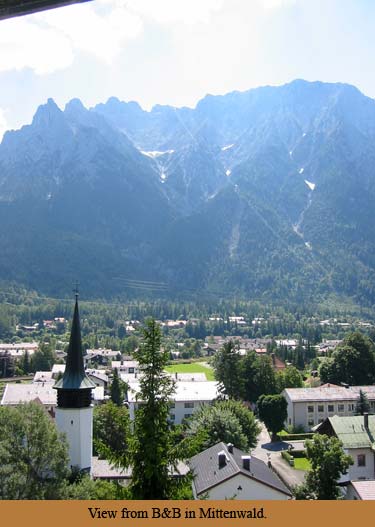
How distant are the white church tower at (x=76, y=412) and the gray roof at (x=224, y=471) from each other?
20.7 ft

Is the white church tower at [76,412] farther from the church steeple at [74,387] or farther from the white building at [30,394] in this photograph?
the white building at [30,394]

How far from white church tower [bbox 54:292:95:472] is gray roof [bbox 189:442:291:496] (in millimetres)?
6302

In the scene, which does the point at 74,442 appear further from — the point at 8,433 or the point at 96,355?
the point at 96,355

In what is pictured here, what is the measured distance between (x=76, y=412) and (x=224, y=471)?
29.5ft

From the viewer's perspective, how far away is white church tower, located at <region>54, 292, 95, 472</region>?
3228 cm

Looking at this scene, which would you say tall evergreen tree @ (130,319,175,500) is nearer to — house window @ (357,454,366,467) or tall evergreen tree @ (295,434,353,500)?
tall evergreen tree @ (295,434,353,500)

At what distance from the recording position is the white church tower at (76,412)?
106 ft

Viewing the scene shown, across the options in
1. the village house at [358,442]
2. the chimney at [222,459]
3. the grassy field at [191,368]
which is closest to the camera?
the chimney at [222,459]

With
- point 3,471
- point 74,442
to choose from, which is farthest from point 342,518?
point 74,442

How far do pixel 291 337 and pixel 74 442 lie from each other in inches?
6543

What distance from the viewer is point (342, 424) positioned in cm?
4241

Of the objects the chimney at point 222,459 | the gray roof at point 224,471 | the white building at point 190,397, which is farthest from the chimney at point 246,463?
the white building at point 190,397

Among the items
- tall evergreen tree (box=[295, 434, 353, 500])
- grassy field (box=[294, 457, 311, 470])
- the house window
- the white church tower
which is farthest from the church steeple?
grassy field (box=[294, 457, 311, 470])

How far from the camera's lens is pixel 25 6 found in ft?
20.9
